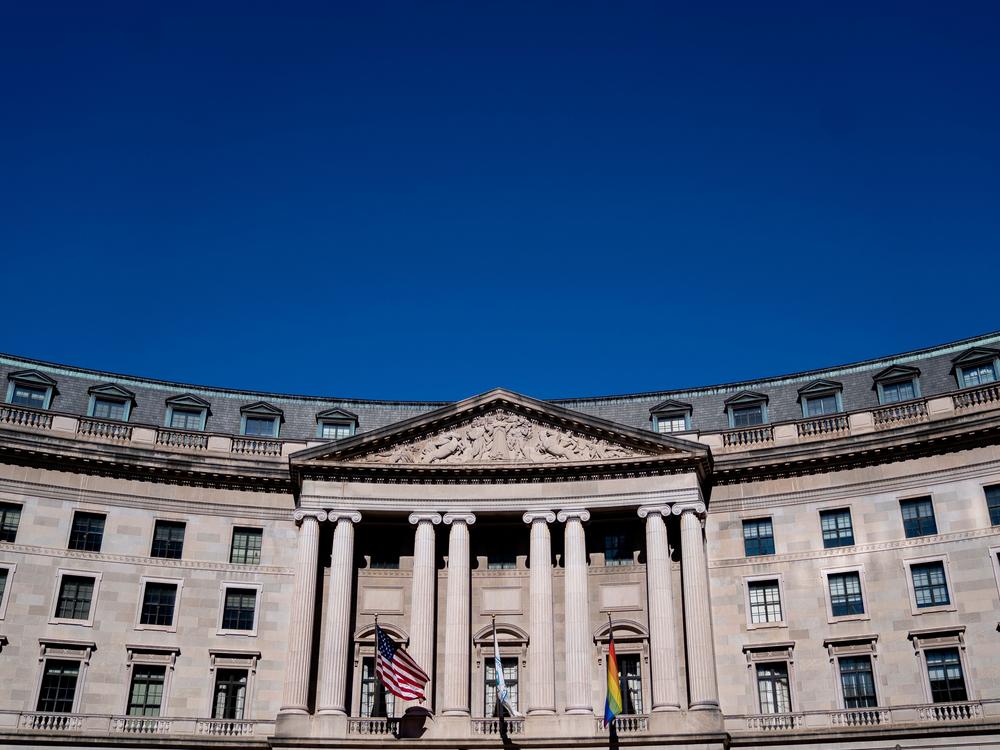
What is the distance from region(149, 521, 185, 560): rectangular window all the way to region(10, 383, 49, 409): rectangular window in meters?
8.98

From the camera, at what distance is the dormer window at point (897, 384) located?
53.3 metres

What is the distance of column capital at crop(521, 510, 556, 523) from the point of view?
51.3 m

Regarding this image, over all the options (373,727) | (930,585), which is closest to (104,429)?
(373,727)

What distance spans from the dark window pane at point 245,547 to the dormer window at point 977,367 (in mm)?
33953

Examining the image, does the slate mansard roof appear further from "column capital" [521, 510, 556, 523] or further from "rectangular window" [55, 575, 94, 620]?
"rectangular window" [55, 575, 94, 620]

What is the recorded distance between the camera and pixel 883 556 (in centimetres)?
4856

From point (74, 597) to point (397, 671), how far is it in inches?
600

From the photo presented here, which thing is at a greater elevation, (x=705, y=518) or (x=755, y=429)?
(x=755, y=429)

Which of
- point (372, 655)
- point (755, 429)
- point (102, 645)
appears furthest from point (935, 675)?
point (102, 645)

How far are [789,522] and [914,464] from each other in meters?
6.07

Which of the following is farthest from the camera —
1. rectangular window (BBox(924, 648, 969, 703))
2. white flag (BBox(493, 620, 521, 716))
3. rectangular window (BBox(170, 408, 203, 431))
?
rectangular window (BBox(170, 408, 203, 431))

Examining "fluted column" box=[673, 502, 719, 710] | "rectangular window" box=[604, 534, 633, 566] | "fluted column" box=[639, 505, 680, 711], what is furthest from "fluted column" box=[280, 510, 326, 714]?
"fluted column" box=[673, 502, 719, 710]

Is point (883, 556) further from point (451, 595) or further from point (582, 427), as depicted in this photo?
point (451, 595)

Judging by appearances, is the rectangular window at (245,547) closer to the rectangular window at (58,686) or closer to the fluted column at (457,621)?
the rectangular window at (58,686)
